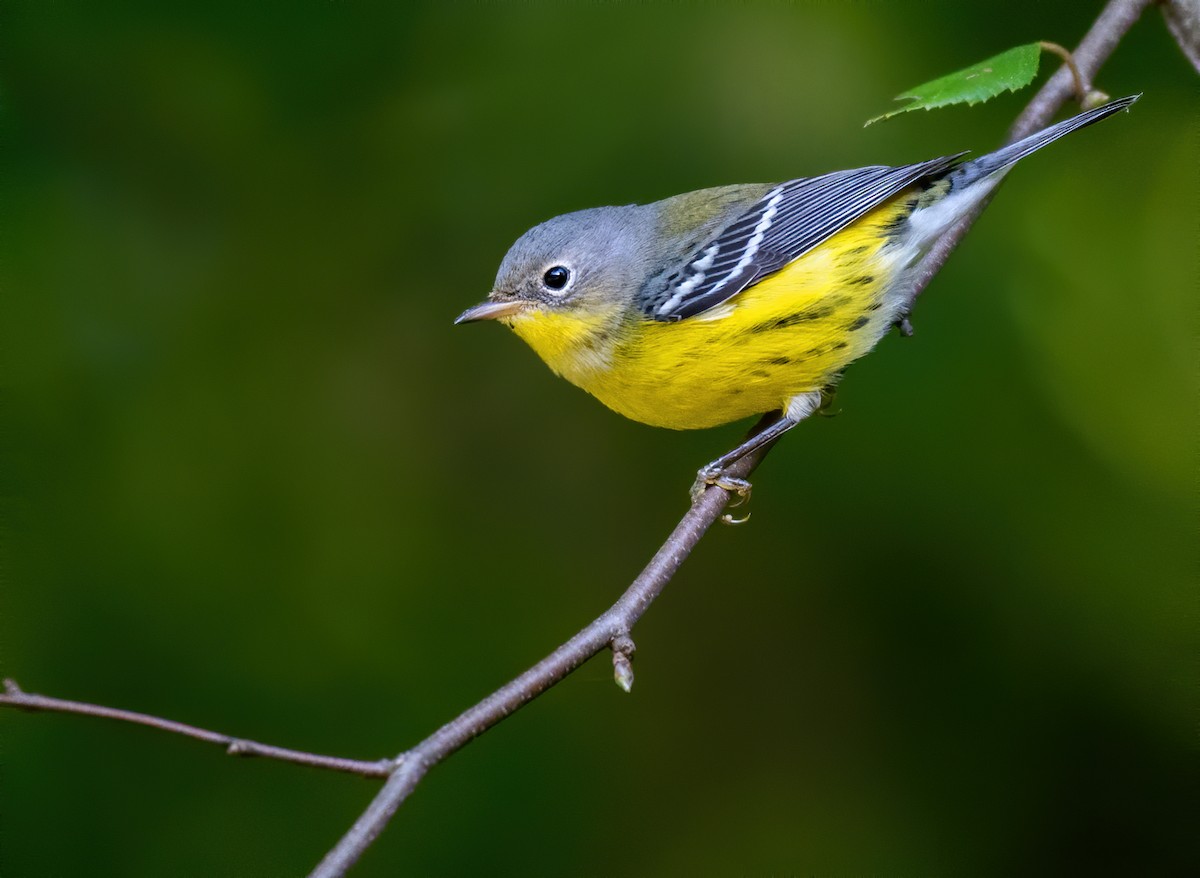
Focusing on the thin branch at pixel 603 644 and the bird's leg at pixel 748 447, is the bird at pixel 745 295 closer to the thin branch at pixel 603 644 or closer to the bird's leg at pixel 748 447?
the bird's leg at pixel 748 447

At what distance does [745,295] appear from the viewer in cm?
373

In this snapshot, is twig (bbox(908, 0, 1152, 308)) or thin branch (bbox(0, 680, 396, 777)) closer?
thin branch (bbox(0, 680, 396, 777))

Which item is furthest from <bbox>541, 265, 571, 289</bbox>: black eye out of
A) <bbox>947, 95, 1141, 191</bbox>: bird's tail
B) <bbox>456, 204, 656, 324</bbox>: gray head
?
<bbox>947, 95, 1141, 191</bbox>: bird's tail

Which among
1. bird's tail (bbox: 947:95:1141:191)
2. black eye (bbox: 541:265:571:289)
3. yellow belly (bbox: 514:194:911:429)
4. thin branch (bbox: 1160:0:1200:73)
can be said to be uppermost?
thin branch (bbox: 1160:0:1200:73)

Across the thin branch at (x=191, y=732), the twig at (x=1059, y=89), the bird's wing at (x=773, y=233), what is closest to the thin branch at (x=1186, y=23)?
the twig at (x=1059, y=89)

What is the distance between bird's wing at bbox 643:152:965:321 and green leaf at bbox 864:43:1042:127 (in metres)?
0.49

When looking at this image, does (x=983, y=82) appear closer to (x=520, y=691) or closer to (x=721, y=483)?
(x=721, y=483)

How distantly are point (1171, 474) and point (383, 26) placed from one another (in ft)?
11.7

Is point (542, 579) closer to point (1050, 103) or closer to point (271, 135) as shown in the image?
point (271, 135)

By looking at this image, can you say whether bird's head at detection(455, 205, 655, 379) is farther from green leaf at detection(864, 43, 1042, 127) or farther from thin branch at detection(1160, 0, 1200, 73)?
thin branch at detection(1160, 0, 1200, 73)

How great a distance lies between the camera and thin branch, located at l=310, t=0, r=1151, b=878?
6.42 feet

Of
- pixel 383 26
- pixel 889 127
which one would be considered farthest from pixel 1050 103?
pixel 383 26

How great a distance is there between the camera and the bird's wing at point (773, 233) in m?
3.71

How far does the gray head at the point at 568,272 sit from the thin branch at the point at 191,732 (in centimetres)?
200
